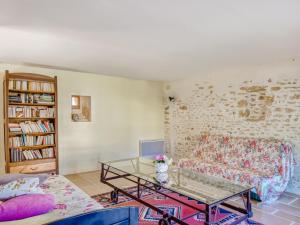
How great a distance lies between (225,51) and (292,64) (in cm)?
133

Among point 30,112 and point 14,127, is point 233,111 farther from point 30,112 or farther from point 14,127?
point 14,127

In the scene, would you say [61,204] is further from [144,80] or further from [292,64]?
[144,80]

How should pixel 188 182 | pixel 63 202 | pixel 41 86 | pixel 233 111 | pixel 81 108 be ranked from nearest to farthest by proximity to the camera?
pixel 63 202 < pixel 188 182 < pixel 41 86 < pixel 233 111 < pixel 81 108

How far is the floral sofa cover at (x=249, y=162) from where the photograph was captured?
10.6 ft

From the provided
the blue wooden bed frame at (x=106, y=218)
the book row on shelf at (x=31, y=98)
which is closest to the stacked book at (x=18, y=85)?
the book row on shelf at (x=31, y=98)

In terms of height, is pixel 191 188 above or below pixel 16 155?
below

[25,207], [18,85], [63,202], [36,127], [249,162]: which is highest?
[18,85]

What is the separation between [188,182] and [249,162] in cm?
161

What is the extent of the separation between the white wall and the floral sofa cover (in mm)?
1707

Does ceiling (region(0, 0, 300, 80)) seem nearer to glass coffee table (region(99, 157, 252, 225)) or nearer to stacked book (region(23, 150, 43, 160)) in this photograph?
stacked book (region(23, 150, 43, 160))

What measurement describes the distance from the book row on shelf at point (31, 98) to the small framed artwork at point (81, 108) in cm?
74

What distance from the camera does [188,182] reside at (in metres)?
2.71

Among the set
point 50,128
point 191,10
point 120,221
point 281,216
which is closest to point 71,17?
point 191,10

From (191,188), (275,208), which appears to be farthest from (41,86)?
(275,208)
